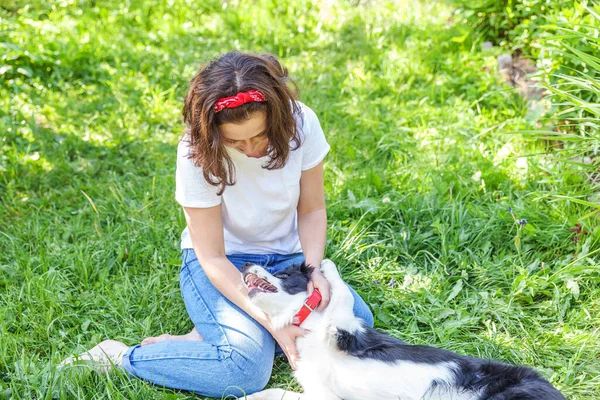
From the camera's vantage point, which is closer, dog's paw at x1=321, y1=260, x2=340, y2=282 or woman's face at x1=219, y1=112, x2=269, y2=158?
woman's face at x1=219, y1=112, x2=269, y2=158

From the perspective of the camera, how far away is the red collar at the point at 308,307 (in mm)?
2482

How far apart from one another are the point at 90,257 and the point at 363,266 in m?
1.45

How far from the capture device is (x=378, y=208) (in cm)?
355

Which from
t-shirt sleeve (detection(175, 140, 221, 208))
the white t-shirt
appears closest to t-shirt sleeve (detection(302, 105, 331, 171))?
the white t-shirt

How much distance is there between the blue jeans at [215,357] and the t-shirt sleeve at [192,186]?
415 mm

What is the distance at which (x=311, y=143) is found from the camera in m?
2.81

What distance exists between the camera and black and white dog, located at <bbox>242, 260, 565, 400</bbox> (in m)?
2.22

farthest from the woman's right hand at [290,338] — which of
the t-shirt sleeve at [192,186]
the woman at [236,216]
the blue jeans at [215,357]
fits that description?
the t-shirt sleeve at [192,186]

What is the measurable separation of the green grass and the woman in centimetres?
16

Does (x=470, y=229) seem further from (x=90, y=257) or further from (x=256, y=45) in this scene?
(x=256, y=45)

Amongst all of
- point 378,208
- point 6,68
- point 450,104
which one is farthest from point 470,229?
point 6,68

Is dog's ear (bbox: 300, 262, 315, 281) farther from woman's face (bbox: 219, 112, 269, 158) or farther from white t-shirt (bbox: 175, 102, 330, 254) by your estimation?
woman's face (bbox: 219, 112, 269, 158)

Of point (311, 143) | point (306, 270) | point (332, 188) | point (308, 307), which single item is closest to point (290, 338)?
point (308, 307)

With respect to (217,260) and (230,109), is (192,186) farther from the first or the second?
(230,109)
